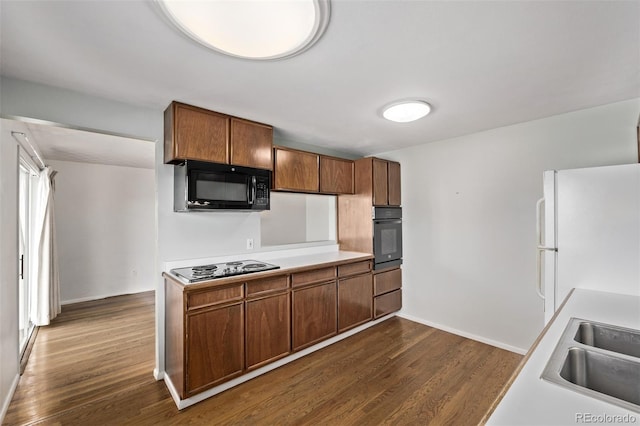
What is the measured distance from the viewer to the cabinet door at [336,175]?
3.49m

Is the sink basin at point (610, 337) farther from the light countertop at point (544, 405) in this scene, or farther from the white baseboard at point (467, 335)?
the white baseboard at point (467, 335)

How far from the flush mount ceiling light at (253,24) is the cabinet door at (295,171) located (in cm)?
151

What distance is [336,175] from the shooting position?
11.9 feet

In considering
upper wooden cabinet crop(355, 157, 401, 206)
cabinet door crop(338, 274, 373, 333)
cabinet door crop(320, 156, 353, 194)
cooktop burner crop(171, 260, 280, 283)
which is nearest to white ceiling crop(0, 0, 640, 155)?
cabinet door crop(320, 156, 353, 194)

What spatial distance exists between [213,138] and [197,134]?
0.14 metres

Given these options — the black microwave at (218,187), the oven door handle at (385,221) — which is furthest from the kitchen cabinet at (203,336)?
the oven door handle at (385,221)

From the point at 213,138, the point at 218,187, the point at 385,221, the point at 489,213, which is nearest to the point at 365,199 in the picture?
the point at 385,221

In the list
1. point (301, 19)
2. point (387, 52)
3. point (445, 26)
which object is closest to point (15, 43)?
point (301, 19)

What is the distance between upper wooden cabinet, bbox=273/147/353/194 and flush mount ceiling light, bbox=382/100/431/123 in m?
1.13

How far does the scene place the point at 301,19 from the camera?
1307 mm

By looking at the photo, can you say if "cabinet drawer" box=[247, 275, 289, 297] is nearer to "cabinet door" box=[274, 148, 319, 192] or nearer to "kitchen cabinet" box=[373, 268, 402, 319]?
"cabinet door" box=[274, 148, 319, 192]

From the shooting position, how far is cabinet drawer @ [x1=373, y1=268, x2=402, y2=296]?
3561mm

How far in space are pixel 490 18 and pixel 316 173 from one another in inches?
89.7

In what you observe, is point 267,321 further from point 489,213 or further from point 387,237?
point 489,213
